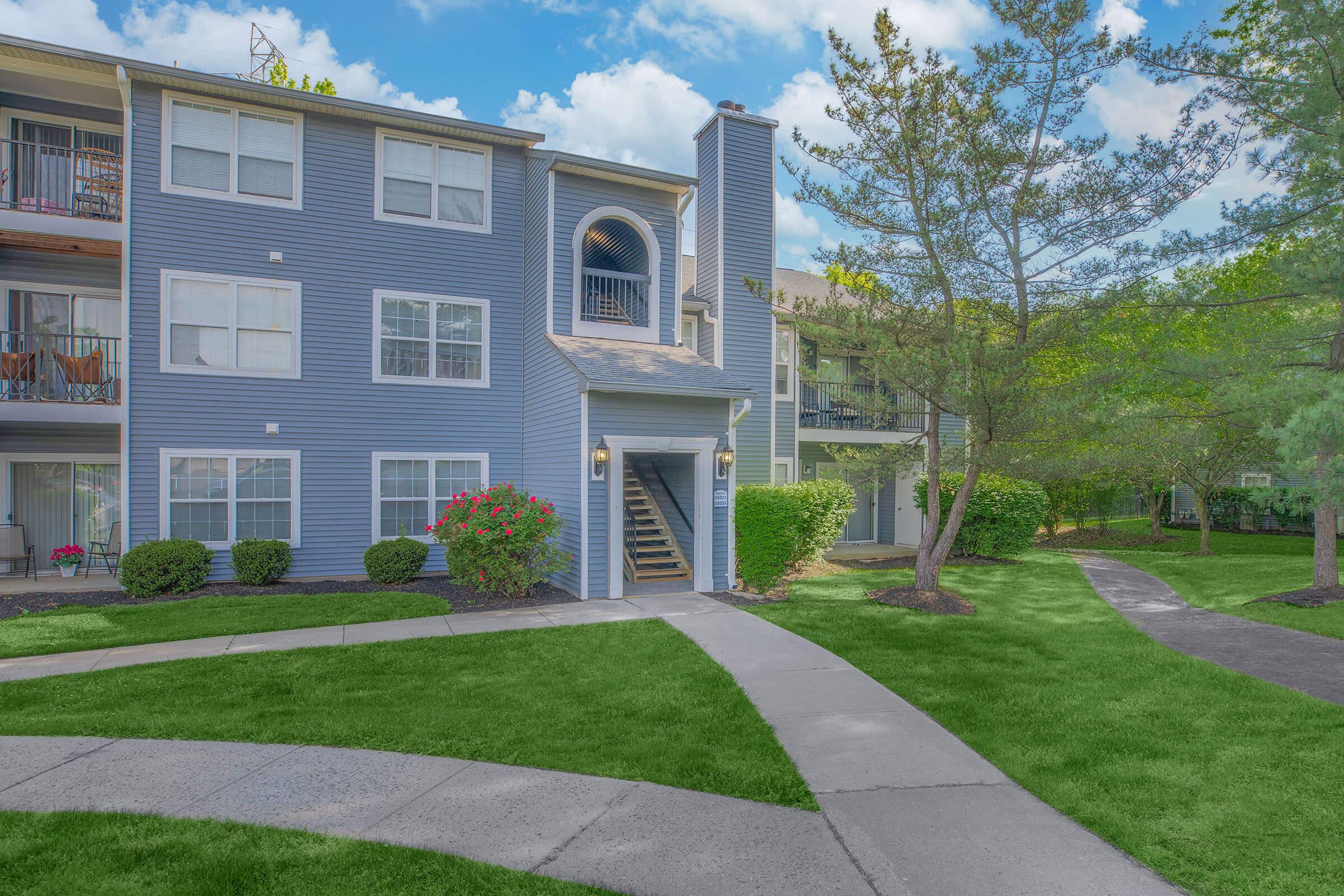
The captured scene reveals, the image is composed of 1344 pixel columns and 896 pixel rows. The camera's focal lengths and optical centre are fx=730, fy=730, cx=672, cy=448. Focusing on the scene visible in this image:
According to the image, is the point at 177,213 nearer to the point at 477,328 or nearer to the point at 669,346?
the point at 477,328

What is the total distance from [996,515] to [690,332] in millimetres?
7384

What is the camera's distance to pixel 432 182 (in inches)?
492

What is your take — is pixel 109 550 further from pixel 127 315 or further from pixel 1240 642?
pixel 1240 642

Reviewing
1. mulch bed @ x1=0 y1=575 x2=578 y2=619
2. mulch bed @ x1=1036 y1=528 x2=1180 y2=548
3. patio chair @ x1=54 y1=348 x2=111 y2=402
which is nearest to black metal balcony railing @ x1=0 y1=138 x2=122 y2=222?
patio chair @ x1=54 y1=348 x2=111 y2=402

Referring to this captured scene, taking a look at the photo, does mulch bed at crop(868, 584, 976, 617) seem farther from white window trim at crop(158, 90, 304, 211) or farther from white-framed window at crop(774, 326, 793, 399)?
white window trim at crop(158, 90, 304, 211)

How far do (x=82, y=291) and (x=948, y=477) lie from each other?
1595 centimetres

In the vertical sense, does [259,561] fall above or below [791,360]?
below

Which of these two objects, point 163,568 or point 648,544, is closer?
point 163,568

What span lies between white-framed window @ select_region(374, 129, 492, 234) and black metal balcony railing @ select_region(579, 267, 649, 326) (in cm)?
215

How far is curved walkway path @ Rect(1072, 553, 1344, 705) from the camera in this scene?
6664 millimetres

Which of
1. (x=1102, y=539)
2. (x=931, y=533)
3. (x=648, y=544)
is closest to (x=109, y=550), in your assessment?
(x=648, y=544)

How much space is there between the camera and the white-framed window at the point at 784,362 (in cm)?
1655

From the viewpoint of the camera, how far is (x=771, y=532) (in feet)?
36.1

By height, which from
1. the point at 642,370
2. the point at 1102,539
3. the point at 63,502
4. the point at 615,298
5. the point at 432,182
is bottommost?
the point at 1102,539
